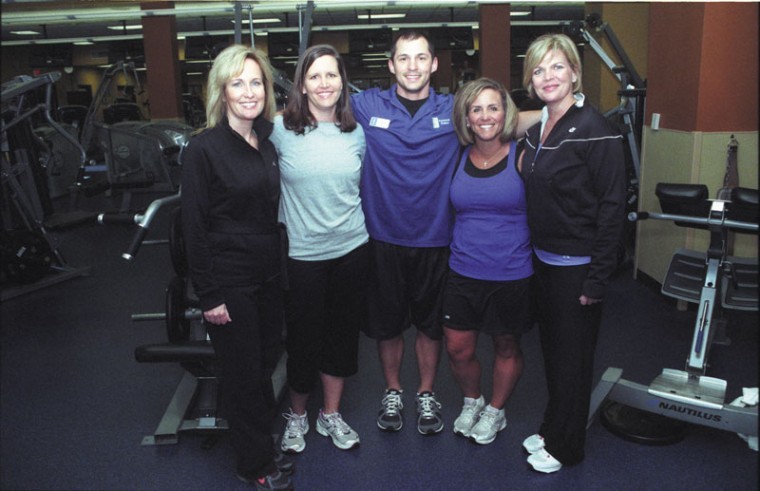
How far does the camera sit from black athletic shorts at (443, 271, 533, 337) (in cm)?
217

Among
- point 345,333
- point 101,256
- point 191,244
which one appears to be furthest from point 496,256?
point 101,256

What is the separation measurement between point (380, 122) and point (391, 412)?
1129mm

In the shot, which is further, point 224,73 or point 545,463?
point 545,463

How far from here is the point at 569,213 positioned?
6.31 ft

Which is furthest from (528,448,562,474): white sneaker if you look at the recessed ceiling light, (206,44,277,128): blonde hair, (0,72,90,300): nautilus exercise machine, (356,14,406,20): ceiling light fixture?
the recessed ceiling light

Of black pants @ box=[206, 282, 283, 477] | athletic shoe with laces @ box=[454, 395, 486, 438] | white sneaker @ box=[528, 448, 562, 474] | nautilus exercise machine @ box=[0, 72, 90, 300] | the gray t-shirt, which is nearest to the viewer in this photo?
black pants @ box=[206, 282, 283, 477]

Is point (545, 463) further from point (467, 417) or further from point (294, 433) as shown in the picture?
point (294, 433)

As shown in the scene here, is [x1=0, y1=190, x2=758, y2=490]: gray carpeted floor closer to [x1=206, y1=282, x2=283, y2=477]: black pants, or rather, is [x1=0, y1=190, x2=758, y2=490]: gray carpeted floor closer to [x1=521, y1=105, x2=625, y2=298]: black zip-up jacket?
[x1=206, y1=282, x2=283, y2=477]: black pants

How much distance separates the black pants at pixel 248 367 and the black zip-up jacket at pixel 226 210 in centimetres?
7

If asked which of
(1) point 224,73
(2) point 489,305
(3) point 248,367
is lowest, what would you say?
(3) point 248,367

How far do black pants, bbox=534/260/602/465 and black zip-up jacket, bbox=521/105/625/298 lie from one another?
0.25ft

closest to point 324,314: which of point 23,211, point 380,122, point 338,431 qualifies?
point 338,431

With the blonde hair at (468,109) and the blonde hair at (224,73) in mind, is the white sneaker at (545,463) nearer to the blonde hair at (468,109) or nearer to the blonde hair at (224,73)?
the blonde hair at (468,109)

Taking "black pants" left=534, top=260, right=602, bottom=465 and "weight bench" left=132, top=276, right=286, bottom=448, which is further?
"weight bench" left=132, top=276, right=286, bottom=448
